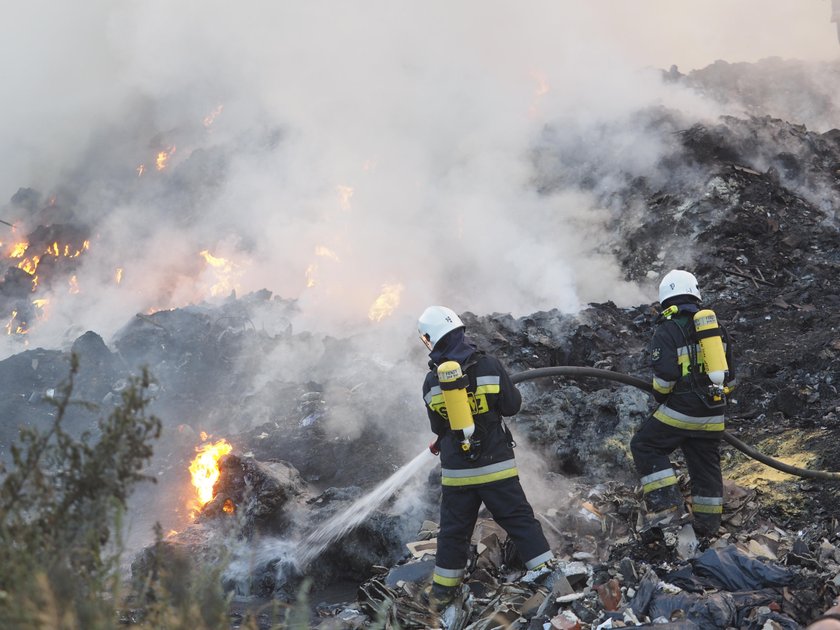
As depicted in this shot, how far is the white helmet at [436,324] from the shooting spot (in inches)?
172

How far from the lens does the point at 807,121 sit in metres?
21.8

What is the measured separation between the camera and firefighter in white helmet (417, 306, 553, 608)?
418cm

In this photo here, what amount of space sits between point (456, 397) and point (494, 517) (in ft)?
2.83

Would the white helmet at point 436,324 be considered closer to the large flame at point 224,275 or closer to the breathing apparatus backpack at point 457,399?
the breathing apparatus backpack at point 457,399

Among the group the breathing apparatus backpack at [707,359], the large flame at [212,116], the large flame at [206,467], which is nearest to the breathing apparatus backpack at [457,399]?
the breathing apparatus backpack at [707,359]

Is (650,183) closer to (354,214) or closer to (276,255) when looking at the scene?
(354,214)

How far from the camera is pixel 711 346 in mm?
4629

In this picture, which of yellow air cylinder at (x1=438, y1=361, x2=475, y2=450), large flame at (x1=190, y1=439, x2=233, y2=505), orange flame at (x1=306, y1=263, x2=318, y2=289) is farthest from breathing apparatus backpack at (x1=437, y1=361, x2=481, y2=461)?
orange flame at (x1=306, y1=263, x2=318, y2=289)

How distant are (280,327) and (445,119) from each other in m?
9.60

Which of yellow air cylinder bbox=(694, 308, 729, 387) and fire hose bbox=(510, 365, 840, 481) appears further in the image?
fire hose bbox=(510, 365, 840, 481)

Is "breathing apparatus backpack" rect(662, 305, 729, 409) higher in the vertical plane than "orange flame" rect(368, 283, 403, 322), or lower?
higher

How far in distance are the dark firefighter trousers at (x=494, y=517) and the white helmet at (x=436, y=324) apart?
1.01 m

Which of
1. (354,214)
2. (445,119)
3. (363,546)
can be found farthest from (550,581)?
(445,119)

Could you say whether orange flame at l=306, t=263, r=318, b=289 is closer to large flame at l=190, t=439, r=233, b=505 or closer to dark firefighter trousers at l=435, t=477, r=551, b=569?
large flame at l=190, t=439, r=233, b=505
